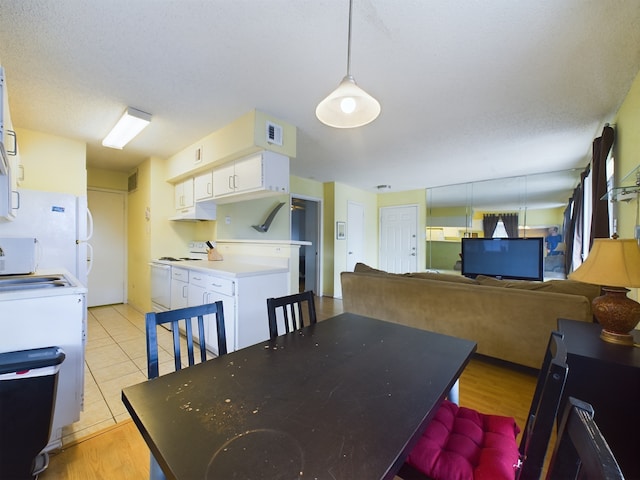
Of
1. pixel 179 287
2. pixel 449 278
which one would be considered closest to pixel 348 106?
pixel 449 278

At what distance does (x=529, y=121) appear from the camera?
2.70 m

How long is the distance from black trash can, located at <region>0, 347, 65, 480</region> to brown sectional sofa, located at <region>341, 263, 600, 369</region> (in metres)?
2.64

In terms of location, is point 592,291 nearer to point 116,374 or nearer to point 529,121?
point 529,121

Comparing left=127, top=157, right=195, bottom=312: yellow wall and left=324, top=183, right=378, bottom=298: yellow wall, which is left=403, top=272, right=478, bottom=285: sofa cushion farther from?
left=127, top=157, right=195, bottom=312: yellow wall

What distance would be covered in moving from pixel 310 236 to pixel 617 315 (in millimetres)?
4753

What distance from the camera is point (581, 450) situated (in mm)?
474

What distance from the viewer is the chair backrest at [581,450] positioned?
410mm

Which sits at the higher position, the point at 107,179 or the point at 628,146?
the point at 107,179

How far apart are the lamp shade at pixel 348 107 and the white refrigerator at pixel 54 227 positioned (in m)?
3.13

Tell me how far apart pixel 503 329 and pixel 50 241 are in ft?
14.9

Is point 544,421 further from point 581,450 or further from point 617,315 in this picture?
point 617,315

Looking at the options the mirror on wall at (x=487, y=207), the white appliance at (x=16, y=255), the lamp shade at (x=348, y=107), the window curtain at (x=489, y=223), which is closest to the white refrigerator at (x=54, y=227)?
the white appliance at (x=16, y=255)

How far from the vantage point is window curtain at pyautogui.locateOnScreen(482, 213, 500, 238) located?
16.3 ft

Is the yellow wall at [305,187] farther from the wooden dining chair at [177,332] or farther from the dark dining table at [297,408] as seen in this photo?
the dark dining table at [297,408]
